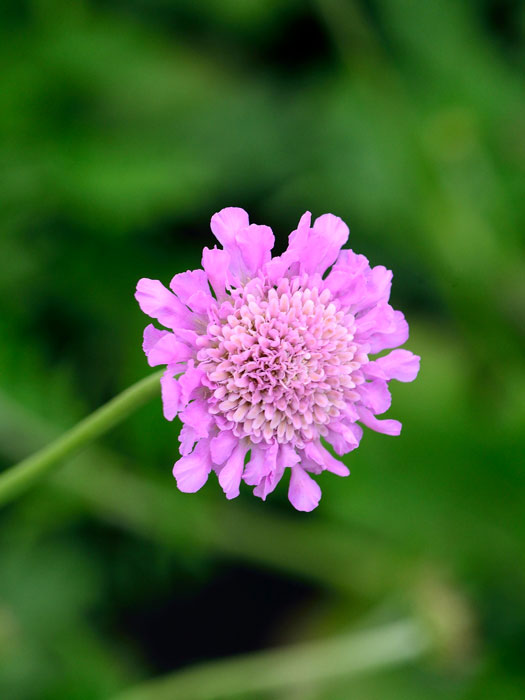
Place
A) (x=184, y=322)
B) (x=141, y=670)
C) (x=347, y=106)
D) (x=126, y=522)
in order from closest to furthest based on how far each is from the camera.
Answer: (x=184, y=322), (x=126, y=522), (x=141, y=670), (x=347, y=106)

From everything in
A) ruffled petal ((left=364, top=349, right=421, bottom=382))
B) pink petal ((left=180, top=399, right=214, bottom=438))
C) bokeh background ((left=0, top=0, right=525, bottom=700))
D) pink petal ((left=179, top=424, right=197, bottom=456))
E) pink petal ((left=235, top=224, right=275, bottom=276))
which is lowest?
pink petal ((left=179, top=424, right=197, bottom=456))

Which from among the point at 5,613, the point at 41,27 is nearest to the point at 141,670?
the point at 5,613

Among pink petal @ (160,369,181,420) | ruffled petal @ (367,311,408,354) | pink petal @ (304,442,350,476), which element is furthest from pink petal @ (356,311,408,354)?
pink petal @ (160,369,181,420)

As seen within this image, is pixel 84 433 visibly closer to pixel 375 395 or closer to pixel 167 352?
pixel 167 352

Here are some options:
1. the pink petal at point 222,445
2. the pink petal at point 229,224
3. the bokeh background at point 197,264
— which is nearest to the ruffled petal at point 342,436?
the pink petal at point 222,445

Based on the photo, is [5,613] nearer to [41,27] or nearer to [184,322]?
[184,322]

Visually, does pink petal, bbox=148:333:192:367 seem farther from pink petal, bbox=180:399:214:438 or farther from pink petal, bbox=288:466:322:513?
pink petal, bbox=288:466:322:513

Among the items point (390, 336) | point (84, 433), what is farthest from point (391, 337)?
point (84, 433)
